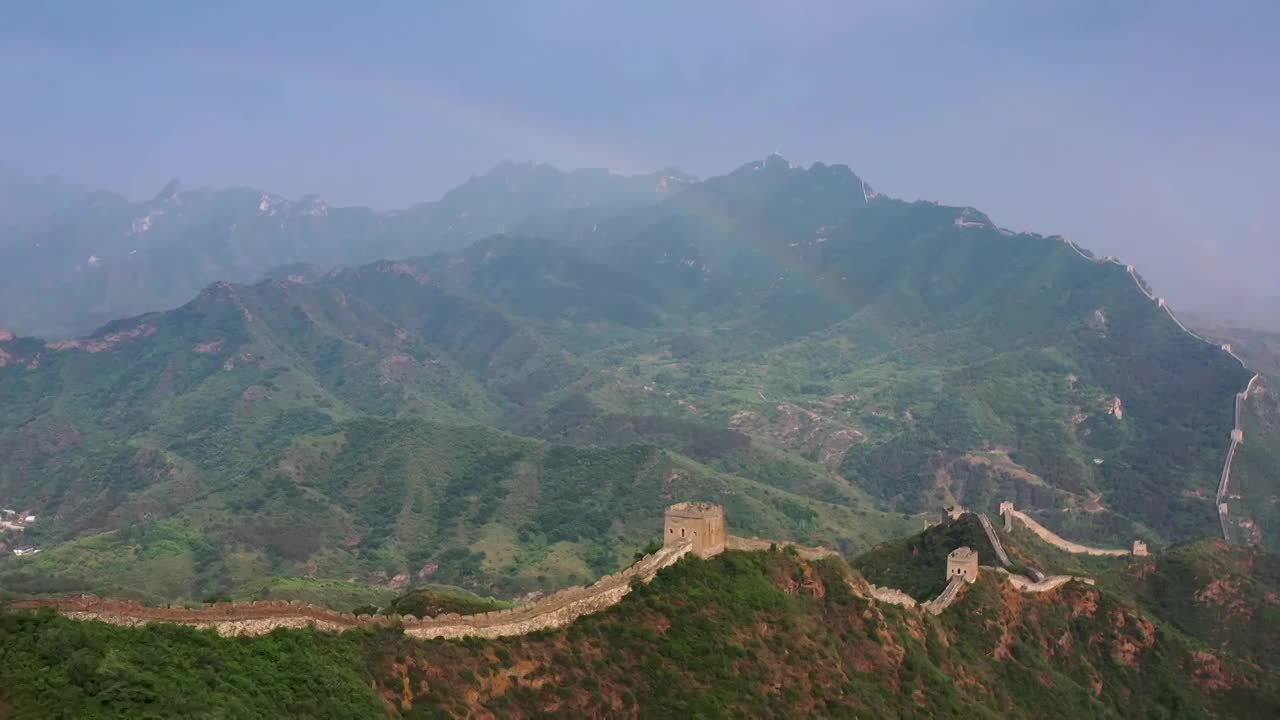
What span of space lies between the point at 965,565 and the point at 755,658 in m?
30.9

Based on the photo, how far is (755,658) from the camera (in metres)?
58.3

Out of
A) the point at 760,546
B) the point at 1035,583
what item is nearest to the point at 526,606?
the point at 760,546

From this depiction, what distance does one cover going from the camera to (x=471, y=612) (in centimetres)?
5581

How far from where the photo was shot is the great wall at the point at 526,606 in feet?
131

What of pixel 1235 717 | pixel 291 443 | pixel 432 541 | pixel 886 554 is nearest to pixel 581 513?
pixel 432 541

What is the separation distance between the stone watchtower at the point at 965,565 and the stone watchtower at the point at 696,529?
25478mm

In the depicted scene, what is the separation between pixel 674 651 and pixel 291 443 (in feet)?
518

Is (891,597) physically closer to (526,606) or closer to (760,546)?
(760,546)

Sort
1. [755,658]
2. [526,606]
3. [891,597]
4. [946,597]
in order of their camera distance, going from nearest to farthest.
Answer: [526,606]
[755,658]
[891,597]
[946,597]

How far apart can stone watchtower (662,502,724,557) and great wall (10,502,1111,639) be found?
0.06 meters

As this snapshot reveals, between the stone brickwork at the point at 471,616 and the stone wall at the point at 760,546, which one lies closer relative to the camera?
the stone brickwork at the point at 471,616

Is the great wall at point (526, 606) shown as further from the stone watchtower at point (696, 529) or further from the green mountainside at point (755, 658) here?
the green mountainside at point (755, 658)

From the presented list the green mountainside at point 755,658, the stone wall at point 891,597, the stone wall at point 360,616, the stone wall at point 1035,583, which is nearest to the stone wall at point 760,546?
the green mountainside at point 755,658

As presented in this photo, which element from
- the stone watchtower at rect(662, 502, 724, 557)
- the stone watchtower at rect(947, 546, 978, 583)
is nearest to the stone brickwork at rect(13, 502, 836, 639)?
the stone watchtower at rect(662, 502, 724, 557)
